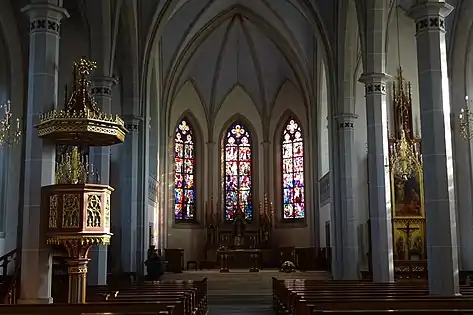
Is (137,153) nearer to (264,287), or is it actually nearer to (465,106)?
(264,287)

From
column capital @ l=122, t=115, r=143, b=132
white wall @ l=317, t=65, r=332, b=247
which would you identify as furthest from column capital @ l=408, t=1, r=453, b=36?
white wall @ l=317, t=65, r=332, b=247

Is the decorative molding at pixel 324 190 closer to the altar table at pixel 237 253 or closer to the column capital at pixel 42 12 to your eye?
the altar table at pixel 237 253

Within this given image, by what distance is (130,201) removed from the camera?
68.2 ft

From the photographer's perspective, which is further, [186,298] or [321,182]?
[321,182]

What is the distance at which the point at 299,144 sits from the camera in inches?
1238

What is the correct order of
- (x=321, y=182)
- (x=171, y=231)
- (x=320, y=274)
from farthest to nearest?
(x=171, y=231) → (x=321, y=182) → (x=320, y=274)

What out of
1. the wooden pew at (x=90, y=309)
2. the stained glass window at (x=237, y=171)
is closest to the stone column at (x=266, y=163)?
the stained glass window at (x=237, y=171)

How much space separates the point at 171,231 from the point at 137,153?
977 centimetres

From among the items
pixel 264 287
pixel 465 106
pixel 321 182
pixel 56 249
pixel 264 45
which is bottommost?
pixel 264 287

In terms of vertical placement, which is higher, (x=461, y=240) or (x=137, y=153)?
(x=137, y=153)

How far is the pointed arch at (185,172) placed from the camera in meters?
31.2

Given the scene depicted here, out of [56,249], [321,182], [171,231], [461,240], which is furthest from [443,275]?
[171,231]

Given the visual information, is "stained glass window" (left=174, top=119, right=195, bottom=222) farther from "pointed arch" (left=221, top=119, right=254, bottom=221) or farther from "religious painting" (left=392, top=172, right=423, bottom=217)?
"religious painting" (left=392, top=172, right=423, bottom=217)

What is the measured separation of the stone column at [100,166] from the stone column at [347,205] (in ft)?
26.6
